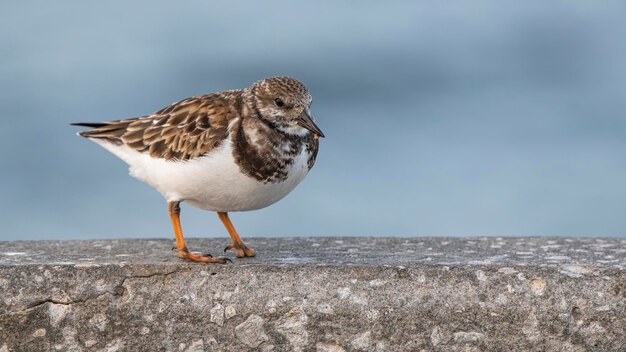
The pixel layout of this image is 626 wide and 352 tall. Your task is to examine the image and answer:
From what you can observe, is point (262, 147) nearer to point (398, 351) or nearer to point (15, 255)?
point (398, 351)

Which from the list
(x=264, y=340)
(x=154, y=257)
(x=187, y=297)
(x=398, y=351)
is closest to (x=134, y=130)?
(x=154, y=257)

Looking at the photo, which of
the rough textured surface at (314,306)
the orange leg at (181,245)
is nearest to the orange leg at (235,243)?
the orange leg at (181,245)

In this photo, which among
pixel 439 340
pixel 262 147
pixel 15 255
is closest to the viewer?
pixel 439 340

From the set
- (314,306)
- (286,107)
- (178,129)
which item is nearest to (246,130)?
(286,107)

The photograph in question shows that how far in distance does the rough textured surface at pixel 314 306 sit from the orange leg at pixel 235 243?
57 centimetres

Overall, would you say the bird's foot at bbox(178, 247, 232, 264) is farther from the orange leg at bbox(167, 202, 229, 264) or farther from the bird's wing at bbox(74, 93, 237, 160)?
the bird's wing at bbox(74, 93, 237, 160)

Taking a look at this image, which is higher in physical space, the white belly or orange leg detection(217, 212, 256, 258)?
the white belly

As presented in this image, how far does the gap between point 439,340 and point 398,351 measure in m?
0.26

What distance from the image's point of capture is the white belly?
6.15 metres

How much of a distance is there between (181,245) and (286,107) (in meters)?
1.19

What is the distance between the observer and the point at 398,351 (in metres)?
5.73

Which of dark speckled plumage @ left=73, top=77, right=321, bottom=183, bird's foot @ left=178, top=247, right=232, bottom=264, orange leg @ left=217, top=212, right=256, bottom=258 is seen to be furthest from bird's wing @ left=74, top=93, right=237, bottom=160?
orange leg @ left=217, top=212, right=256, bottom=258

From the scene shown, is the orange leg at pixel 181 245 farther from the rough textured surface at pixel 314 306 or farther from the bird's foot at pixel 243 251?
the bird's foot at pixel 243 251

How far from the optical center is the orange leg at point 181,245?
608 cm
